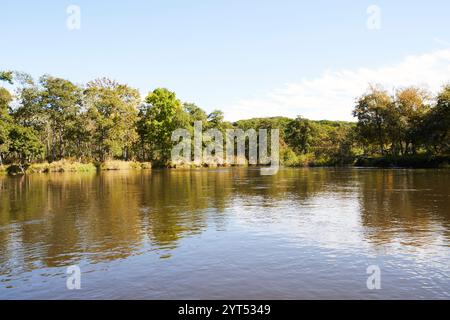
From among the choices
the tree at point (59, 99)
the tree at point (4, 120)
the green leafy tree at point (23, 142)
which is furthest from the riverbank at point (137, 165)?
the tree at point (59, 99)

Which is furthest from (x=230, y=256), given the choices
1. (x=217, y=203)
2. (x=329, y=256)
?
(x=217, y=203)

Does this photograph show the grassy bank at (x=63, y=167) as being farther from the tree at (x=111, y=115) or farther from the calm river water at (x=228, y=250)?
the calm river water at (x=228, y=250)

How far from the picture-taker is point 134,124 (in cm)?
8369

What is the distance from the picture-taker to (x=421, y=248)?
37.0 feet

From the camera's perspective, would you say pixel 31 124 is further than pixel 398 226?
Yes

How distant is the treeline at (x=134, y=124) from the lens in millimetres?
65312

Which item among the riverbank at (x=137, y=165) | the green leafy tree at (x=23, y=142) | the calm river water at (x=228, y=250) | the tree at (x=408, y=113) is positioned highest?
the tree at (x=408, y=113)

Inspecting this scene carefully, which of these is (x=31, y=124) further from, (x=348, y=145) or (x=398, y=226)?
(x=398, y=226)

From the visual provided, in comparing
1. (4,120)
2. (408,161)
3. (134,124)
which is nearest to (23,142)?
(4,120)

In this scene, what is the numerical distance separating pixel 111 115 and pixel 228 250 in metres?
70.1

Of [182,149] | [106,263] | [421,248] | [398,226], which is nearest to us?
[106,263]

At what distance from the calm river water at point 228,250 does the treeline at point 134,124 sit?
162 ft

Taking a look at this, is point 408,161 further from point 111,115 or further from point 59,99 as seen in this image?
point 59,99
